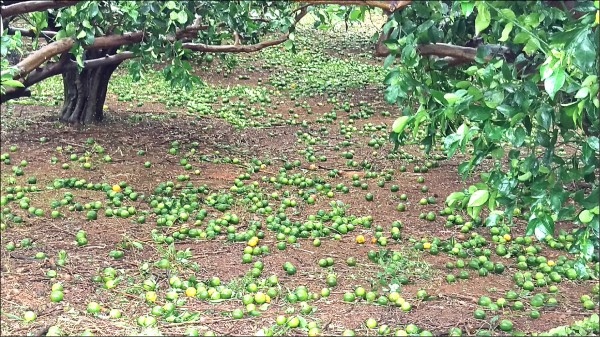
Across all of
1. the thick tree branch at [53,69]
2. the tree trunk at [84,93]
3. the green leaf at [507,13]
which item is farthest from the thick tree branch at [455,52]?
the tree trunk at [84,93]

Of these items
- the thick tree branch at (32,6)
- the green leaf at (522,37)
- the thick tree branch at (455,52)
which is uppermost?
the thick tree branch at (32,6)

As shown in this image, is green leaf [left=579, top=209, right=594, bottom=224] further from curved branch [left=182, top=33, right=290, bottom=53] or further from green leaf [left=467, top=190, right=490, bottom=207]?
curved branch [left=182, top=33, right=290, bottom=53]

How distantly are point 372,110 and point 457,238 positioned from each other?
5.31m

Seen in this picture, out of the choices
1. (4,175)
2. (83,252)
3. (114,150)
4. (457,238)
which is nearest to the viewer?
(83,252)

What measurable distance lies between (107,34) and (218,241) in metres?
2.37

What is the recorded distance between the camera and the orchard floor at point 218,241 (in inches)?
154

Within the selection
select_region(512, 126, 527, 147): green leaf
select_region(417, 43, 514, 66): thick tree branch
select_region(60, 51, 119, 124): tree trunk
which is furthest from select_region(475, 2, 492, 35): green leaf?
select_region(60, 51, 119, 124): tree trunk

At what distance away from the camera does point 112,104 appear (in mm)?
9750

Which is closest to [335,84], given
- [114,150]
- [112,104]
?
[112,104]

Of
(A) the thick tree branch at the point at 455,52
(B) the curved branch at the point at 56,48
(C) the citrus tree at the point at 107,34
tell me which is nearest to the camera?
(B) the curved branch at the point at 56,48

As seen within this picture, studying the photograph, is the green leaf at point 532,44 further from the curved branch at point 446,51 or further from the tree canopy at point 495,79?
the curved branch at point 446,51

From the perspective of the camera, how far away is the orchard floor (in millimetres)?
3912

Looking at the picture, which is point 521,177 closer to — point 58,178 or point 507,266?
point 507,266

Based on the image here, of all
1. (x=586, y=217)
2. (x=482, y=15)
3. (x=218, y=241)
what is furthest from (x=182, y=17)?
(x=586, y=217)
